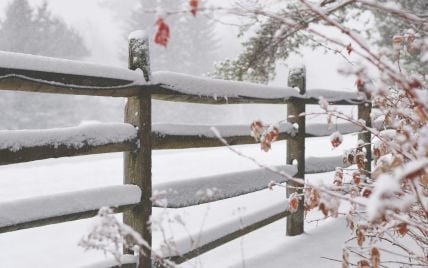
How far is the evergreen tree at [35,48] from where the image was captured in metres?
28.7

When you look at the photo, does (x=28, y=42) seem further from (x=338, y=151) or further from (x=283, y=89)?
(x=283, y=89)

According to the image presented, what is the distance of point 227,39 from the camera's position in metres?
57.6

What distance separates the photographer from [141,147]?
2.78 metres

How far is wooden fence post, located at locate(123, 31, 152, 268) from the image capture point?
2783 millimetres

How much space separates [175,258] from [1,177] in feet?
24.5

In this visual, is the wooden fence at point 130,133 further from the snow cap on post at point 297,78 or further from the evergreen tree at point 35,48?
the evergreen tree at point 35,48

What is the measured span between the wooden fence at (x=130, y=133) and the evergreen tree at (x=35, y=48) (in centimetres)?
2787

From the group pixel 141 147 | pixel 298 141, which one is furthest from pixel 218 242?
pixel 298 141

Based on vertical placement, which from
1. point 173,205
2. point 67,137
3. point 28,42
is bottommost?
point 173,205

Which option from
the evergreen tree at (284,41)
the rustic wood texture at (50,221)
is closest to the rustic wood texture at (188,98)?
the evergreen tree at (284,41)

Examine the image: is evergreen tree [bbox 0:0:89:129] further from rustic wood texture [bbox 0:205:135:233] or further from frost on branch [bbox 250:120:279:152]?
frost on branch [bbox 250:120:279:152]

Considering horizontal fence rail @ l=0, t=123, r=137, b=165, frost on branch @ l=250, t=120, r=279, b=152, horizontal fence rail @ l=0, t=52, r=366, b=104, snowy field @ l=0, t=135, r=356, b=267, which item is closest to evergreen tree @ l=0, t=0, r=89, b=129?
snowy field @ l=0, t=135, r=356, b=267

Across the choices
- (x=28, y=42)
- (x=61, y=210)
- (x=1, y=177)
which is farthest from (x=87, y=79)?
(x=28, y=42)

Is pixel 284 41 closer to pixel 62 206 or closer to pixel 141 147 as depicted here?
pixel 141 147
